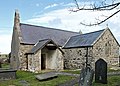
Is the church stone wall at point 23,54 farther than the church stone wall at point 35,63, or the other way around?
the church stone wall at point 23,54

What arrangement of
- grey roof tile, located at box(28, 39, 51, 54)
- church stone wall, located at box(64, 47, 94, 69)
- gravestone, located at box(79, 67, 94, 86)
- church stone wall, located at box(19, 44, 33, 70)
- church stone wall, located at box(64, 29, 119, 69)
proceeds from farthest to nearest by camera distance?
church stone wall, located at box(64, 47, 94, 69)
church stone wall, located at box(19, 44, 33, 70)
church stone wall, located at box(64, 29, 119, 69)
grey roof tile, located at box(28, 39, 51, 54)
gravestone, located at box(79, 67, 94, 86)

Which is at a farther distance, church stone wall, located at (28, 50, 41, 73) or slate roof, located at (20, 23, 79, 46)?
slate roof, located at (20, 23, 79, 46)

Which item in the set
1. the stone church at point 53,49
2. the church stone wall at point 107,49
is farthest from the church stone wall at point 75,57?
the church stone wall at point 107,49

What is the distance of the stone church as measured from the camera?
2648 centimetres

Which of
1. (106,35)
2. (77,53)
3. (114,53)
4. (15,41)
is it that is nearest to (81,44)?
(77,53)

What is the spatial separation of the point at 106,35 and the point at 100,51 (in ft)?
8.62

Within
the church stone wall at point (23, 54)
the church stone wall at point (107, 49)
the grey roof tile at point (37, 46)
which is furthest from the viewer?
the church stone wall at point (23, 54)

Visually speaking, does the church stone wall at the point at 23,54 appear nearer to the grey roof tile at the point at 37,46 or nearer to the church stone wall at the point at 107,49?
the grey roof tile at the point at 37,46

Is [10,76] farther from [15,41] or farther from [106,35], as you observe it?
[106,35]

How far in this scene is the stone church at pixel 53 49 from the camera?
26.5m

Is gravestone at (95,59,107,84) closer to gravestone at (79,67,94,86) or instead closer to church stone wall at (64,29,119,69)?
gravestone at (79,67,94,86)

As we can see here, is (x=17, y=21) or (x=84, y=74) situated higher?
(x=17, y=21)

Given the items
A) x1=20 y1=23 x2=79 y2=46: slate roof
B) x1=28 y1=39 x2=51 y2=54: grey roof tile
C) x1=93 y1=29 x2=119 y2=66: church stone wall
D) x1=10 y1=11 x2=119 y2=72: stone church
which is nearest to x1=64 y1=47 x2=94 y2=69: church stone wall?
x1=10 y1=11 x2=119 y2=72: stone church

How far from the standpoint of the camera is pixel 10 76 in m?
18.2
